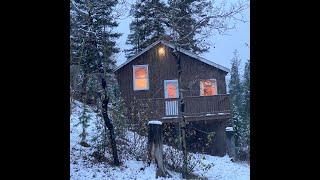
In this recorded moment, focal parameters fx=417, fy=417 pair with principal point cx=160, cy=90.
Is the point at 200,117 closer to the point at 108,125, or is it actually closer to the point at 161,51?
the point at 161,51

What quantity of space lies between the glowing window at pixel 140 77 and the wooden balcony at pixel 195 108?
8.72 ft

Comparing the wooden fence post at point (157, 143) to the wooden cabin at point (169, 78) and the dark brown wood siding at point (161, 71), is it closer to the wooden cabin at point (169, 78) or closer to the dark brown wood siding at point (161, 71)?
the wooden cabin at point (169, 78)

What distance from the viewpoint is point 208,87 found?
18953 millimetres

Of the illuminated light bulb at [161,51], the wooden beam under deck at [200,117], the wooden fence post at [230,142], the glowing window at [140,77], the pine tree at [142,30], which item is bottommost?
the wooden fence post at [230,142]

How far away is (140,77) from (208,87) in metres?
3.19

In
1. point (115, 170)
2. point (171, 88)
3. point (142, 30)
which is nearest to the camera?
point (115, 170)

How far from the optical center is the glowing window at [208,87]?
744 inches

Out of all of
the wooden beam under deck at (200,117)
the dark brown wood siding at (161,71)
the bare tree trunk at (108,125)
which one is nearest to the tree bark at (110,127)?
the bare tree trunk at (108,125)

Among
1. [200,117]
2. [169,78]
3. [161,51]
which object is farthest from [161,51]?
[200,117]
